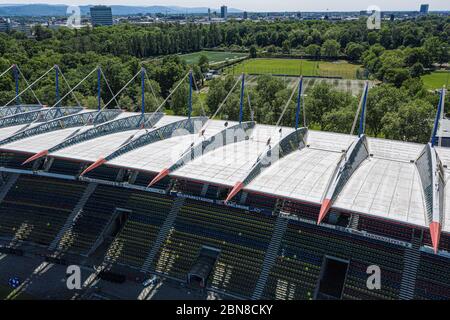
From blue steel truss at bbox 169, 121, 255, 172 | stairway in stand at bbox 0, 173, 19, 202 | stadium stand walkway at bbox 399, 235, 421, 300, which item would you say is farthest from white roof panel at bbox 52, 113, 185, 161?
stadium stand walkway at bbox 399, 235, 421, 300

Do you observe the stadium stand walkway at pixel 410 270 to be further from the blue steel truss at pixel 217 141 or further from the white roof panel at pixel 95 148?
the white roof panel at pixel 95 148

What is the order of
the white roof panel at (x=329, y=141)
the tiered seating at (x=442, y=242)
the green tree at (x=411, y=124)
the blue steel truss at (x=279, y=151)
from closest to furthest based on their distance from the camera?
the tiered seating at (x=442, y=242) → the blue steel truss at (x=279, y=151) → the white roof panel at (x=329, y=141) → the green tree at (x=411, y=124)

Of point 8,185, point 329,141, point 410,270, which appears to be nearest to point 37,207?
point 8,185

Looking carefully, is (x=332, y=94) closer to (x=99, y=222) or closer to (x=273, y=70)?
(x=99, y=222)

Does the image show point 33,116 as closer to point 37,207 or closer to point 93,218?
point 37,207

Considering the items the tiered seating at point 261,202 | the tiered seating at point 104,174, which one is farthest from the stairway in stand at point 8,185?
the tiered seating at point 261,202

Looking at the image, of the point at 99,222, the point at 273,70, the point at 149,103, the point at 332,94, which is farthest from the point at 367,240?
the point at 273,70

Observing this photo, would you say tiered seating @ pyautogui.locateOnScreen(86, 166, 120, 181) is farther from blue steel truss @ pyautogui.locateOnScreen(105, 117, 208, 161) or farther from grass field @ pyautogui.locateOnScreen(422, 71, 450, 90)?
grass field @ pyautogui.locateOnScreen(422, 71, 450, 90)

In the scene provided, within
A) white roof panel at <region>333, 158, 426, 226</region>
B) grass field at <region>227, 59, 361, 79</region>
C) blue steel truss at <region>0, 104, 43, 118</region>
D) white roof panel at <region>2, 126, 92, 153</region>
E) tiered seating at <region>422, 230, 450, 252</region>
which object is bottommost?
tiered seating at <region>422, 230, 450, 252</region>
